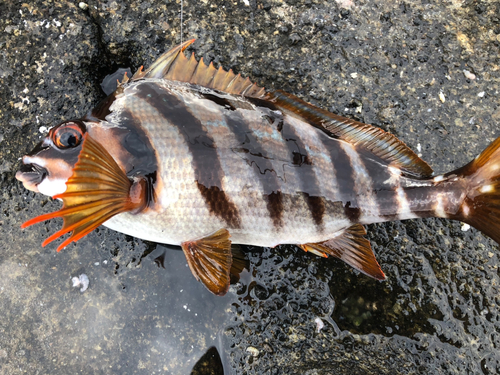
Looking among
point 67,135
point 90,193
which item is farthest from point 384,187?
point 67,135

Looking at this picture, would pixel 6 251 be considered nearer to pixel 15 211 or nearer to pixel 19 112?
pixel 15 211

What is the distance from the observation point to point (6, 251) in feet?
7.49

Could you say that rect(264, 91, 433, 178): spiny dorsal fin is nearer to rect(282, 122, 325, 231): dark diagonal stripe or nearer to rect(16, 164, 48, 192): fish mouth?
rect(282, 122, 325, 231): dark diagonal stripe

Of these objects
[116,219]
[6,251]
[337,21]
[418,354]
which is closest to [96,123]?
[116,219]

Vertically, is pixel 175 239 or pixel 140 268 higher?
pixel 175 239

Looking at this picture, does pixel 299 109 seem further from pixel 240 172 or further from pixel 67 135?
pixel 67 135

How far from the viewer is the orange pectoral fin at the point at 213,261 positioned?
192 centimetres

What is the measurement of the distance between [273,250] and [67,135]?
4.33ft

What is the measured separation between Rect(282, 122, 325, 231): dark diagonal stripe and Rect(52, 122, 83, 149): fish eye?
3.26ft

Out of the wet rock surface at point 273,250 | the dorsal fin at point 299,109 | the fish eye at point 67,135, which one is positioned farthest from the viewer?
the wet rock surface at point 273,250

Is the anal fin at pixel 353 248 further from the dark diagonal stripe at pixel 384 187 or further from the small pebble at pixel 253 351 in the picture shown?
the small pebble at pixel 253 351

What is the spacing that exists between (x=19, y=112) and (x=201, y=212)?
1390 millimetres

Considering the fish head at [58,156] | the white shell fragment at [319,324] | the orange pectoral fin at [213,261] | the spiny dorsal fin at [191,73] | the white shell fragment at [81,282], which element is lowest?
the white shell fragment at [319,324]

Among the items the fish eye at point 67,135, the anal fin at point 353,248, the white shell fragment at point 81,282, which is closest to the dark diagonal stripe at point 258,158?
the anal fin at point 353,248
